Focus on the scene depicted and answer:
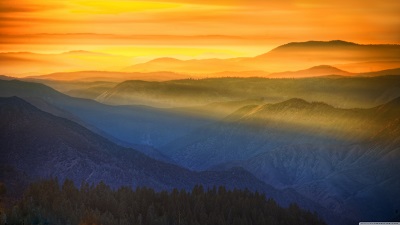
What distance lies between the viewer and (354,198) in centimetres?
17512

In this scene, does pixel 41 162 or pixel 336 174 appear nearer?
pixel 41 162

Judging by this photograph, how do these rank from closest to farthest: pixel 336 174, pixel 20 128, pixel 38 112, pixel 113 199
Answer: pixel 113 199
pixel 20 128
pixel 38 112
pixel 336 174

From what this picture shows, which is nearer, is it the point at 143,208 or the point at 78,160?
the point at 143,208

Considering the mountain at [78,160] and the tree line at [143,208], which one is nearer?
the tree line at [143,208]

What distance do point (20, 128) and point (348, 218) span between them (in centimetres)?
5846

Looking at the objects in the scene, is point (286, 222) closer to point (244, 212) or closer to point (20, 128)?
point (244, 212)

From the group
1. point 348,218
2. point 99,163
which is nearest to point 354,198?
point 348,218

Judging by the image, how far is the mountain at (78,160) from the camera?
141 m

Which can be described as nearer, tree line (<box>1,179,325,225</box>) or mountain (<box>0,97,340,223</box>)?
tree line (<box>1,179,325,225</box>)

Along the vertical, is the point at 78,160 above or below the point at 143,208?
above

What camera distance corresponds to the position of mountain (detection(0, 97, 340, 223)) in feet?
463

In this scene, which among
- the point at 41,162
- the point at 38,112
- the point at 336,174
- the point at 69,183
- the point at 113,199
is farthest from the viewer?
the point at 336,174

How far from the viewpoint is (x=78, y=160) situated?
14375cm

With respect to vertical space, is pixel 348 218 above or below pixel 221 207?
below
